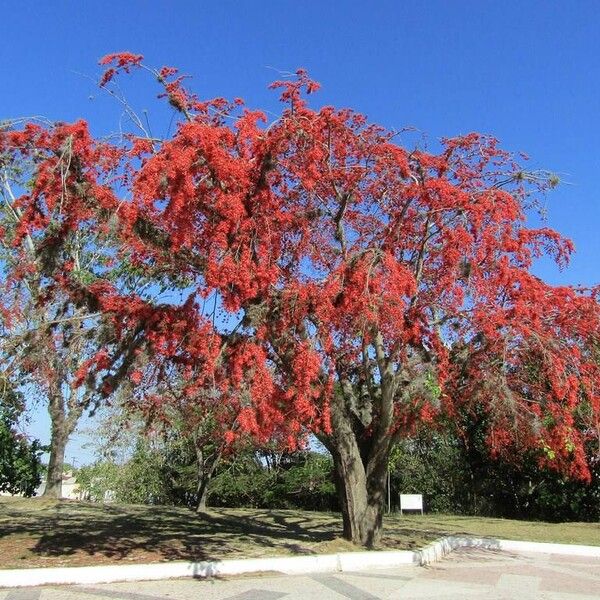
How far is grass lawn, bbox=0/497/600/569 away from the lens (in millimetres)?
9906

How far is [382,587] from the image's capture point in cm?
815

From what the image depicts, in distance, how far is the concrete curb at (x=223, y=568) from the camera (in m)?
7.74

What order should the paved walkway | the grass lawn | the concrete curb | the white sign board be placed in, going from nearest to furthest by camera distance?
the paved walkway → the concrete curb → the grass lawn → the white sign board

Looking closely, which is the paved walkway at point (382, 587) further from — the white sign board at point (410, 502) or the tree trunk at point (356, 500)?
the white sign board at point (410, 502)

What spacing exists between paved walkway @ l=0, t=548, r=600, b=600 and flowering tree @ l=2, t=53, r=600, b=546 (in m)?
1.84

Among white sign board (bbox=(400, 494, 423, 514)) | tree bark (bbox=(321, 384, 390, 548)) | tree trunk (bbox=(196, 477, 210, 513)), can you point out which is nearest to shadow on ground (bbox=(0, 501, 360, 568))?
tree trunk (bbox=(196, 477, 210, 513))

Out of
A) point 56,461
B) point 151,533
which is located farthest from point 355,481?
point 56,461

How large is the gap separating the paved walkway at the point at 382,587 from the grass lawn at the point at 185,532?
1472 millimetres

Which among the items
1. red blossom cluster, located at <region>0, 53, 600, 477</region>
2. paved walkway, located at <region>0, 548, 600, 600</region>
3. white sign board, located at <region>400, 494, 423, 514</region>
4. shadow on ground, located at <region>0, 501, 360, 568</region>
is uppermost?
red blossom cluster, located at <region>0, 53, 600, 477</region>

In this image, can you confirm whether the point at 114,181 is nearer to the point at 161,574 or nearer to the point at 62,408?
the point at 161,574

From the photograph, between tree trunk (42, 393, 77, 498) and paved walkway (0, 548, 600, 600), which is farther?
tree trunk (42, 393, 77, 498)

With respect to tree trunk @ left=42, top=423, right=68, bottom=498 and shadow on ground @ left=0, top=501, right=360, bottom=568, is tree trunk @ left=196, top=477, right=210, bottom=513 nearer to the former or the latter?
shadow on ground @ left=0, top=501, right=360, bottom=568

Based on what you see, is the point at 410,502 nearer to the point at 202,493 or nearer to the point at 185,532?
the point at 202,493

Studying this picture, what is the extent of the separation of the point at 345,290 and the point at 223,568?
4.14 metres
